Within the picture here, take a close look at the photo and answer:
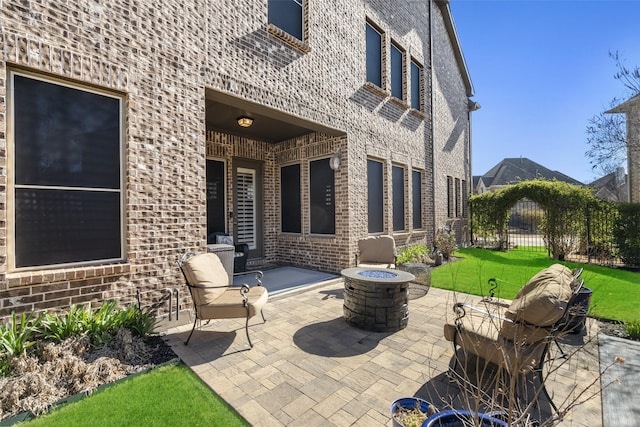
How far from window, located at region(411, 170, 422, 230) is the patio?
5.86 m

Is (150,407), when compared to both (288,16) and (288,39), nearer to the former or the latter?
(288,39)

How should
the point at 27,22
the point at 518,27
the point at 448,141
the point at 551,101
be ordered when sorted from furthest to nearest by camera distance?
the point at 551,101, the point at 448,141, the point at 518,27, the point at 27,22

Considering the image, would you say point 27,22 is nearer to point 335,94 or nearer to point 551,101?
point 335,94

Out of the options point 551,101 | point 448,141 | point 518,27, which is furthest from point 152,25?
point 551,101

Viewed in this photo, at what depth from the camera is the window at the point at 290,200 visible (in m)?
8.03

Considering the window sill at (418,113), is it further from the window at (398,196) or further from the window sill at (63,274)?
the window sill at (63,274)

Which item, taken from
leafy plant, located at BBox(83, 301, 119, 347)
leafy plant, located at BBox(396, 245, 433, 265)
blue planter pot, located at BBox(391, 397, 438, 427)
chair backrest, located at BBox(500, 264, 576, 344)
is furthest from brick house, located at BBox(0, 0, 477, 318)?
chair backrest, located at BBox(500, 264, 576, 344)

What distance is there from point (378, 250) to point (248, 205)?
408 cm

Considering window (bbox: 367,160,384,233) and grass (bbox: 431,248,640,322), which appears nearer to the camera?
grass (bbox: 431,248,640,322)

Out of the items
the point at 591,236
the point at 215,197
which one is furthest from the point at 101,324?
the point at 591,236

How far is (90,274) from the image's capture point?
3.38m

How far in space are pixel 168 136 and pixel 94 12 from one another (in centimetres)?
160

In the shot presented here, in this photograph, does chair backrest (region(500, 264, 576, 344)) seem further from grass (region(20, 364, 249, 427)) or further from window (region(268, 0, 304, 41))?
window (region(268, 0, 304, 41))

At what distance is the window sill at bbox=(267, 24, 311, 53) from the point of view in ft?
17.6
